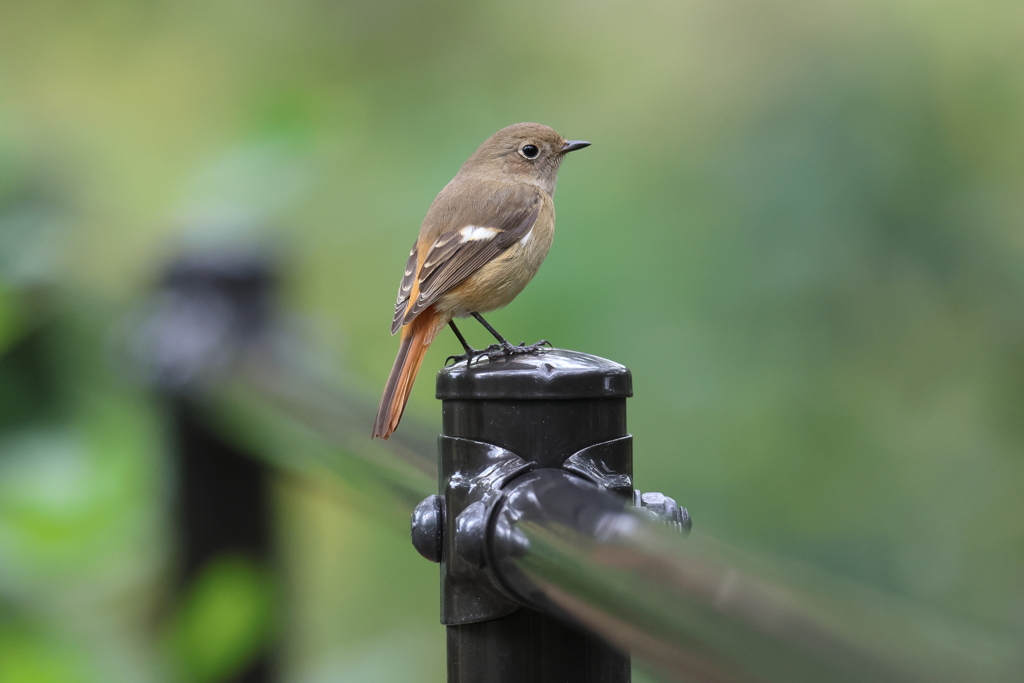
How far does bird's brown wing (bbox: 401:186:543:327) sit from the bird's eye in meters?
0.40

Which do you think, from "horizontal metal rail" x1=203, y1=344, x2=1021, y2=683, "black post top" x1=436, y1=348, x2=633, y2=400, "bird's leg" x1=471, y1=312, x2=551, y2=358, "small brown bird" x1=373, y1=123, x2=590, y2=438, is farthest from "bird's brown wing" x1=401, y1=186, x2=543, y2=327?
"horizontal metal rail" x1=203, y1=344, x2=1021, y2=683

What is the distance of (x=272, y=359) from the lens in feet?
8.29

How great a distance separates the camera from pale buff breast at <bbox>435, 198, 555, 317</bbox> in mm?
2561

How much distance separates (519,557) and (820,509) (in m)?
3.02

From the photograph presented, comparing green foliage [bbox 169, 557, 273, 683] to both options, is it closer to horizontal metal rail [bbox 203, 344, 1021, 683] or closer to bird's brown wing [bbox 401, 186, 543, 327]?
bird's brown wing [bbox 401, 186, 543, 327]

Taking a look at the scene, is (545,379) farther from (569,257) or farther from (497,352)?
(569,257)

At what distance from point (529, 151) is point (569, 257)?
964 mm

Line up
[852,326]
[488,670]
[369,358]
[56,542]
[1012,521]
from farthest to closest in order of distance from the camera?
[369,358], [852,326], [1012,521], [56,542], [488,670]

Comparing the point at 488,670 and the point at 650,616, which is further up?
the point at 650,616

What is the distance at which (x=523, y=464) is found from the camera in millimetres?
1179

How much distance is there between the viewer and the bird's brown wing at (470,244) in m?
2.48

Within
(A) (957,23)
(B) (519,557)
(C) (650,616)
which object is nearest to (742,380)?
(A) (957,23)

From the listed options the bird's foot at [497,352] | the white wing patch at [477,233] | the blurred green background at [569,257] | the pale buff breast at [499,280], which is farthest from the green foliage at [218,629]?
the white wing patch at [477,233]

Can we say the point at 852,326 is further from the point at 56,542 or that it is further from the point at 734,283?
the point at 56,542
